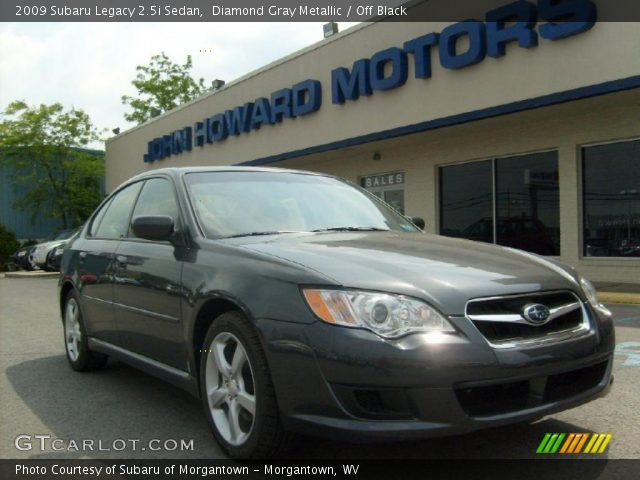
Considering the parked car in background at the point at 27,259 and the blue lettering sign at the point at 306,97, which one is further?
the parked car in background at the point at 27,259

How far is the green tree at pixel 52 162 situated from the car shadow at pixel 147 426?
98.0 ft

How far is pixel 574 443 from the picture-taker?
3.37 metres

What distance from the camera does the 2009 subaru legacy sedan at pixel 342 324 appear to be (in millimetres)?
2703

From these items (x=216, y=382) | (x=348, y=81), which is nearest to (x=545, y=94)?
(x=348, y=81)

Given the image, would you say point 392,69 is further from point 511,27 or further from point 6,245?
point 6,245

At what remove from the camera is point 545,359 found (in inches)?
111

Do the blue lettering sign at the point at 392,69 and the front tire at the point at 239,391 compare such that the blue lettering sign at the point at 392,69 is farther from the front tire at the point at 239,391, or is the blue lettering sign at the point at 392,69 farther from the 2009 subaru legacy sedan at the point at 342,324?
the front tire at the point at 239,391

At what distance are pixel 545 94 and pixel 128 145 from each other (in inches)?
878

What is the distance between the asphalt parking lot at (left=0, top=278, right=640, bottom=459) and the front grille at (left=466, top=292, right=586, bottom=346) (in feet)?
2.32

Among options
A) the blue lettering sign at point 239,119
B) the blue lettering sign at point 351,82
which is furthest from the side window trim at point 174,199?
the blue lettering sign at point 239,119

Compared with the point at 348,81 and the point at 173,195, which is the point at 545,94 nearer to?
the point at 348,81

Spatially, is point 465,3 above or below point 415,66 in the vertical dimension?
above

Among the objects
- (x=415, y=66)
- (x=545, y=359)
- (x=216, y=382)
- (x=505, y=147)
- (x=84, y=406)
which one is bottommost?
(x=84, y=406)

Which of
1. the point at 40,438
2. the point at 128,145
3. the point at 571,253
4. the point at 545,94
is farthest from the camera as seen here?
the point at 128,145
